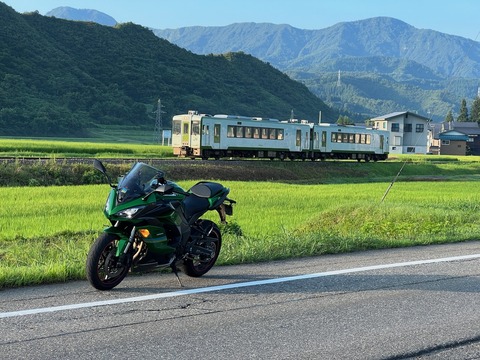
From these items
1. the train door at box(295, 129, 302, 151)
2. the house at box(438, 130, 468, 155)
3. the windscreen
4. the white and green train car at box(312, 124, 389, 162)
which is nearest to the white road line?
the windscreen

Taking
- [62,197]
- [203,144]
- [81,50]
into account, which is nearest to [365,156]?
[203,144]

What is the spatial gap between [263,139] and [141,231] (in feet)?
115

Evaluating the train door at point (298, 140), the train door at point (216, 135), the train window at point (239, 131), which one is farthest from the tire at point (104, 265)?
the train door at point (298, 140)

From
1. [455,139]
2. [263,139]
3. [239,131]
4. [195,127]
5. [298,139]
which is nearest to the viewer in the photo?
[195,127]

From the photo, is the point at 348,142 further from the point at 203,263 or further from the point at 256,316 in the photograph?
the point at 256,316

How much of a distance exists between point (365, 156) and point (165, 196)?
147 feet

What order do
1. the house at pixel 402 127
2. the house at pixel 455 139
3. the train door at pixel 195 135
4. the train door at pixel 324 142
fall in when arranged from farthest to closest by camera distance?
the house at pixel 455 139 → the house at pixel 402 127 → the train door at pixel 324 142 → the train door at pixel 195 135

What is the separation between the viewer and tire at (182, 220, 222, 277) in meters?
6.79

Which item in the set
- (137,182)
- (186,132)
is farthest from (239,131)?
(137,182)

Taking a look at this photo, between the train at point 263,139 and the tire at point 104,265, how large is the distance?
105 ft

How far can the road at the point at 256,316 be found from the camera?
4.42 meters

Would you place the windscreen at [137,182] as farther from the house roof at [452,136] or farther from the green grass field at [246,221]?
the house roof at [452,136]

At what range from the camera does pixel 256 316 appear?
530 centimetres

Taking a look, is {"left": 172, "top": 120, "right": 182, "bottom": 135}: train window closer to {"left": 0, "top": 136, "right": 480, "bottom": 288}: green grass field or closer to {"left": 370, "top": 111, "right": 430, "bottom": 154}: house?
{"left": 0, "top": 136, "right": 480, "bottom": 288}: green grass field
